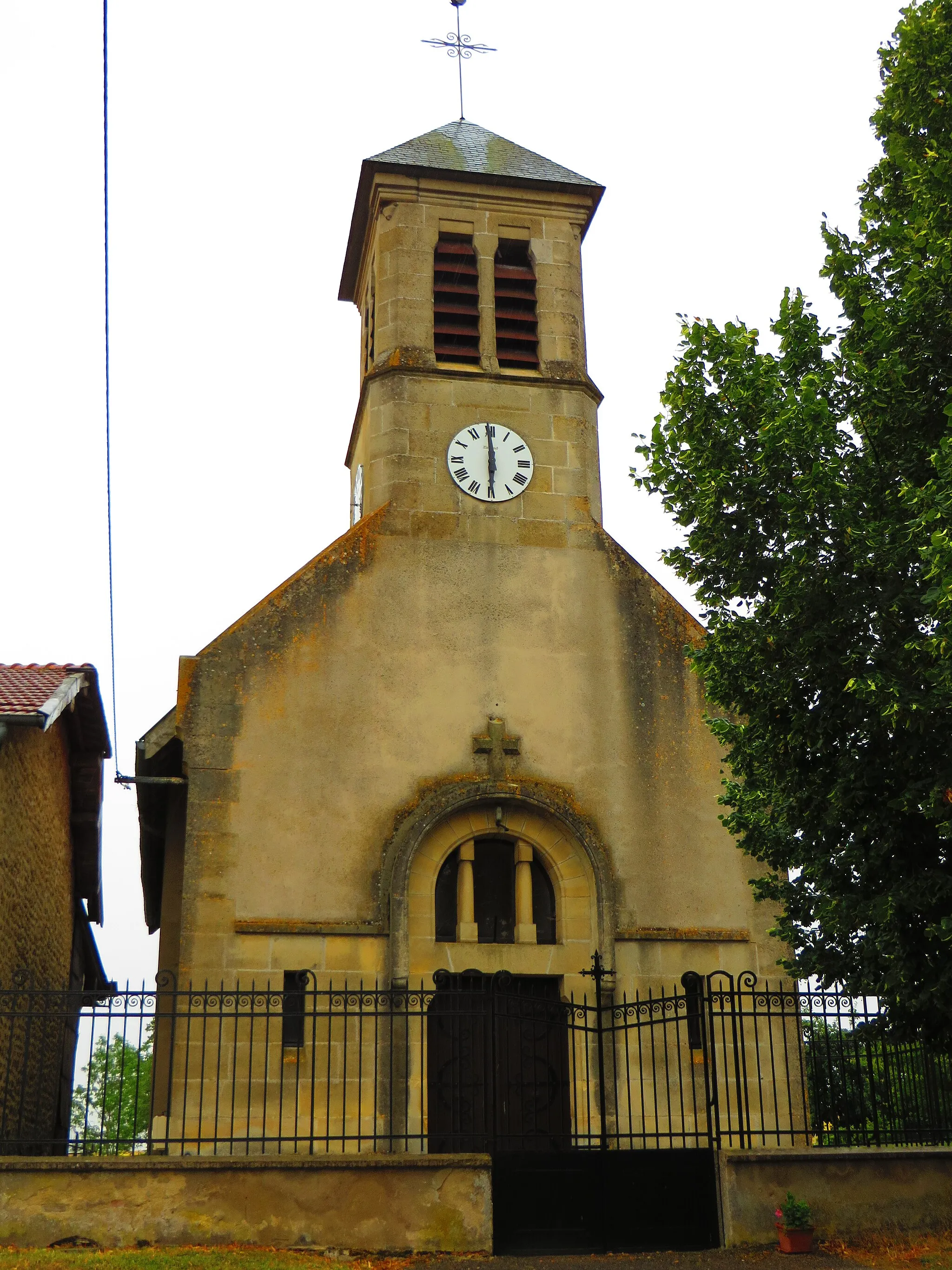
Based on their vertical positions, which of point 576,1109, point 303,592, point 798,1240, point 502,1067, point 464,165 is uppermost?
point 464,165

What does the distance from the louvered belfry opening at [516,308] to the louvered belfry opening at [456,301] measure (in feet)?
1.14

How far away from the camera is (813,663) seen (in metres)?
10.5

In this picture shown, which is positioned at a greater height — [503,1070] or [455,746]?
[455,746]

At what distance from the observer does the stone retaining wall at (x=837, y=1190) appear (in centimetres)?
1188

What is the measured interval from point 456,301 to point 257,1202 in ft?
41.7

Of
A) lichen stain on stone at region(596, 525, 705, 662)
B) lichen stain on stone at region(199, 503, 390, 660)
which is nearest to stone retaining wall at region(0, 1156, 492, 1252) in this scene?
lichen stain on stone at region(199, 503, 390, 660)

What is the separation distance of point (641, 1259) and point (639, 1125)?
307 centimetres

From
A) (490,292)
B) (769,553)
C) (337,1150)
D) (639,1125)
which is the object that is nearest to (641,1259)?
(639,1125)

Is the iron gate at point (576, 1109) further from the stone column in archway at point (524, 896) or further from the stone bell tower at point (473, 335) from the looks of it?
the stone bell tower at point (473, 335)

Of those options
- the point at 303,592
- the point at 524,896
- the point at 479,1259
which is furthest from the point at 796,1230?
the point at 303,592

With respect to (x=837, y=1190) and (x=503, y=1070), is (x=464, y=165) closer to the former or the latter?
(x=503, y=1070)

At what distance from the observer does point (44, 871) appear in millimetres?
18188

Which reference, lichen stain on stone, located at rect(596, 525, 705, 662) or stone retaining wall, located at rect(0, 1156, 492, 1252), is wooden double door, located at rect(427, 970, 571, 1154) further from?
lichen stain on stone, located at rect(596, 525, 705, 662)

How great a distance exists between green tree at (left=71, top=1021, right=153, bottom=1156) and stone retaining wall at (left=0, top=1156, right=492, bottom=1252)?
43 centimetres
